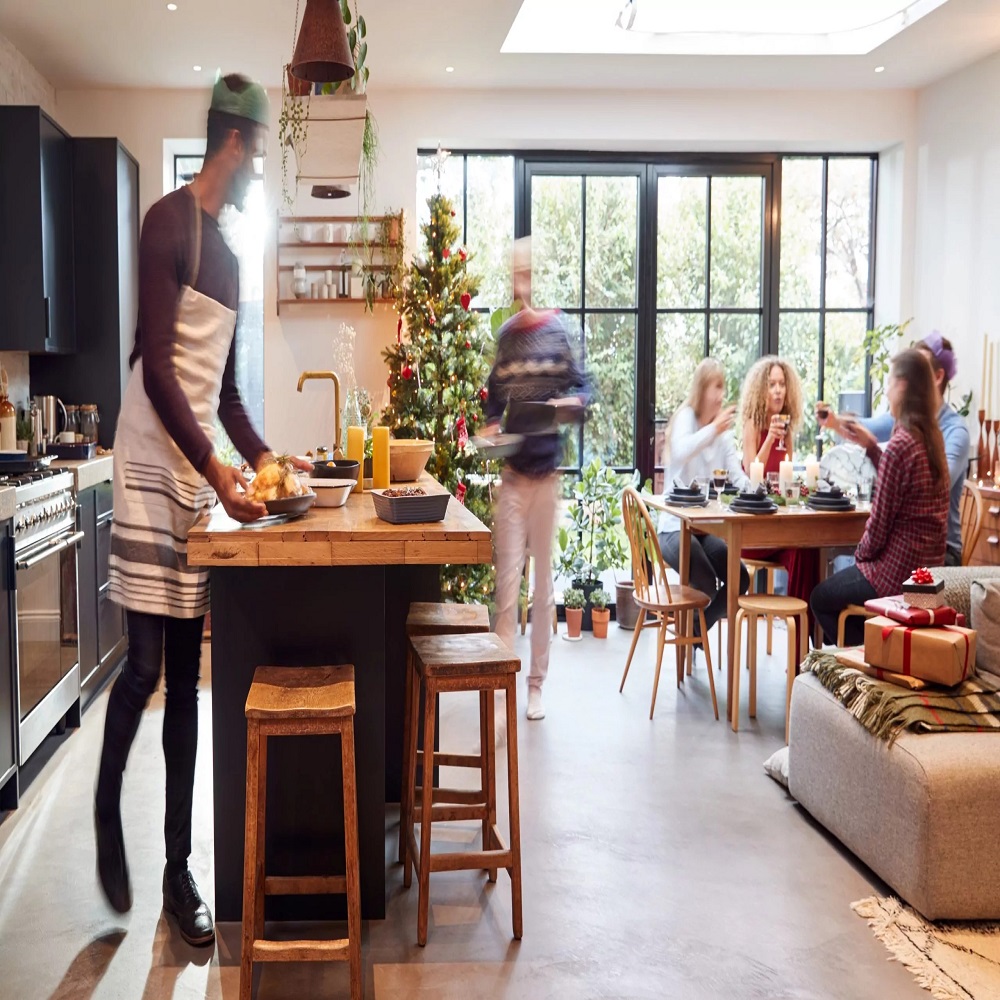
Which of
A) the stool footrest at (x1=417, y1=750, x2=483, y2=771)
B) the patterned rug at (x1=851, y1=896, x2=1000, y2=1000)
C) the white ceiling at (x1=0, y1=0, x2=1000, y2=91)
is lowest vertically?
the patterned rug at (x1=851, y1=896, x2=1000, y2=1000)

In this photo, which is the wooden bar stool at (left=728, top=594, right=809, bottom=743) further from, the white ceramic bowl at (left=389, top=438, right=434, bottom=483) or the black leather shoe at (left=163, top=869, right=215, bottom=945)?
the black leather shoe at (left=163, top=869, right=215, bottom=945)

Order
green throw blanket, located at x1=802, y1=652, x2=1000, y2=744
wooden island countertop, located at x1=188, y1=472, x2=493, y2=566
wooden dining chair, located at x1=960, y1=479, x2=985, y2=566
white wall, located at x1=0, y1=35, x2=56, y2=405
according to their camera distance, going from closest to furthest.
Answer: wooden island countertop, located at x1=188, y1=472, x2=493, y2=566
green throw blanket, located at x1=802, y1=652, x2=1000, y2=744
wooden dining chair, located at x1=960, y1=479, x2=985, y2=566
white wall, located at x1=0, y1=35, x2=56, y2=405

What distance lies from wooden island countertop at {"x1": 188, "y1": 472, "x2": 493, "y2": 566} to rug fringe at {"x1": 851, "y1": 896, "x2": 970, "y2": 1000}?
1367 mm

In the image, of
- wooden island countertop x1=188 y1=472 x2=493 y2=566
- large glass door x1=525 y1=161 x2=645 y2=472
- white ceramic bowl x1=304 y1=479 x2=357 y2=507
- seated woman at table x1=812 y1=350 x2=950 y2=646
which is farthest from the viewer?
large glass door x1=525 y1=161 x2=645 y2=472

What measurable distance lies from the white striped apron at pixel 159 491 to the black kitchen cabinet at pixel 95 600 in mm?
1981

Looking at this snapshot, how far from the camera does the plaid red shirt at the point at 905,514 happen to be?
3.90 m

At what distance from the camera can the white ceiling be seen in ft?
15.8

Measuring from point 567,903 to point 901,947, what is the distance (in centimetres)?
82

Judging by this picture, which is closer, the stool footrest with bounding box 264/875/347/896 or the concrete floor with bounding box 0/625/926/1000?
the concrete floor with bounding box 0/625/926/1000

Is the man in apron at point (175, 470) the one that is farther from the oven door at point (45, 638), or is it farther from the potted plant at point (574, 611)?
the potted plant at point (574, 611)

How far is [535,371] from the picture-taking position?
4242mm

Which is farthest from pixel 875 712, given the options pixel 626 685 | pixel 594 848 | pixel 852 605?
pixel 626 685

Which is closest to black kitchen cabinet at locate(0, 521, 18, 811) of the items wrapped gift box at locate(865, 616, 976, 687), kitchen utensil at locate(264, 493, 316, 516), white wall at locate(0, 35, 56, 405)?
kitchen utensil at locate(264, 493, 316, 516)

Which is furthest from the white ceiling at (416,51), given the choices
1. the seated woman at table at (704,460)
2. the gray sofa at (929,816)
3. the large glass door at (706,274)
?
the gray sofa at (929,816)
